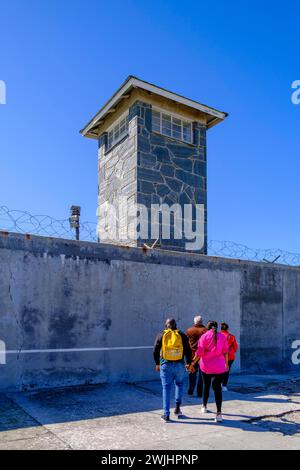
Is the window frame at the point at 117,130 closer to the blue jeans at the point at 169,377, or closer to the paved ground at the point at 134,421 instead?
the paved ground at the point at 134,421

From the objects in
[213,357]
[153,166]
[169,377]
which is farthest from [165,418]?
[153,166]

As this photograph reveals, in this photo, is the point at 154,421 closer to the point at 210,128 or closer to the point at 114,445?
the point at 114,445

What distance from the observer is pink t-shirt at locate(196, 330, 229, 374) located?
6.89 metres

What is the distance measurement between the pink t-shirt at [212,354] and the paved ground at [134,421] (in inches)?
32.6

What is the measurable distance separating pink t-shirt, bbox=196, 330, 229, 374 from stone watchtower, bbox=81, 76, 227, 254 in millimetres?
5438

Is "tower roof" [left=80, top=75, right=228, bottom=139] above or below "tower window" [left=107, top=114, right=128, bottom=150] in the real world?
above

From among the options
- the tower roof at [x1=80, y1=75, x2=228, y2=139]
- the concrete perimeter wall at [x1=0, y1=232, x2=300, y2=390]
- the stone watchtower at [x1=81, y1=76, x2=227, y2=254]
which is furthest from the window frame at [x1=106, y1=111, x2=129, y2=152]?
the concrete perimeter wall at [x1=0, y1=232, x2=300, y2=390]

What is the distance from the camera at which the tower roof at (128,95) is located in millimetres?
12672

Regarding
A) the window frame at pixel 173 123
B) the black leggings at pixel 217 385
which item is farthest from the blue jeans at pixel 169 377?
the window frame at pixel 173 123

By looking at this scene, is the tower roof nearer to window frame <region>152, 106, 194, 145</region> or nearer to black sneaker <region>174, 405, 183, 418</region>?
window frame <region>152, 106, 194, 145</region>

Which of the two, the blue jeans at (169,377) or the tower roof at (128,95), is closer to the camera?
the blue jeans at (169,377)
